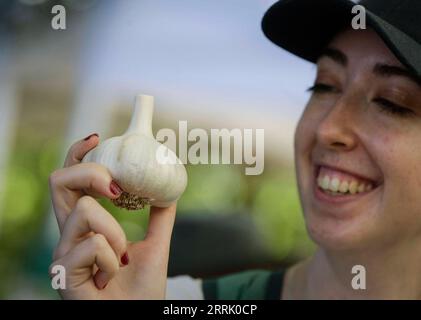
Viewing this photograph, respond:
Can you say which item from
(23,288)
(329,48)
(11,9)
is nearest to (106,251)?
(329,48)

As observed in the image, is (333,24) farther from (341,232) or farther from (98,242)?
(98,242)

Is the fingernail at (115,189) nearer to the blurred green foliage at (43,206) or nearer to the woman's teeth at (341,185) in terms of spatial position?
the woman's teeth at (341,185)

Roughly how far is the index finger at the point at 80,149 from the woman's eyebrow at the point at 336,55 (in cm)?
37

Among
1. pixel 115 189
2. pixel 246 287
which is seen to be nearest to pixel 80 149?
pixel 115 189

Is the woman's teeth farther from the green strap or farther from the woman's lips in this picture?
the green strap

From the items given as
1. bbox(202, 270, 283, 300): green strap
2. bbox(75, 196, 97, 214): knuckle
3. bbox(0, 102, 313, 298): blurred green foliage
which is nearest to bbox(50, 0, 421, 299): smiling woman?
bbox(75, 196, 97, 214): knuckle

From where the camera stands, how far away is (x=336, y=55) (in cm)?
74

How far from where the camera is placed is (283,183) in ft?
4.89

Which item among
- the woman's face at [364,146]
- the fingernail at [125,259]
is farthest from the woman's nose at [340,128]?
the fingernail at [125,259]

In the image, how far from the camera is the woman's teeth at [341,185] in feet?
2.32

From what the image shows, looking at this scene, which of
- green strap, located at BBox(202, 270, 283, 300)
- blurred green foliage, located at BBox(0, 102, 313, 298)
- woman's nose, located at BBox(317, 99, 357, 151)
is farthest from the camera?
blurred green foliage, located at BBox(0, 102, 313, 298)

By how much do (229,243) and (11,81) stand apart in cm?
85

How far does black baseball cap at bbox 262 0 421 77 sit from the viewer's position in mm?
632

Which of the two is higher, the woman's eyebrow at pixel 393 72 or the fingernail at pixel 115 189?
the woman's eyebrow at pixel 393 72
